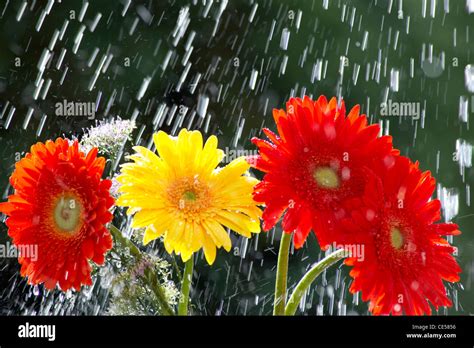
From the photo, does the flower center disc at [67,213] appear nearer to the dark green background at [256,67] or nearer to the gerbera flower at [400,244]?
the gerbera flower at [400,244]

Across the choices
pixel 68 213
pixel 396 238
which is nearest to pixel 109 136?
pixel 68 213

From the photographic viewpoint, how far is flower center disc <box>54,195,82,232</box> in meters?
0.38

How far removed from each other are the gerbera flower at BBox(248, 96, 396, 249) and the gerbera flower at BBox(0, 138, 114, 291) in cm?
9

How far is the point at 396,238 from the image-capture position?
1.24ft

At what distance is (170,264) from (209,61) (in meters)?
0.67

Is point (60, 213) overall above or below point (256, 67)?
below

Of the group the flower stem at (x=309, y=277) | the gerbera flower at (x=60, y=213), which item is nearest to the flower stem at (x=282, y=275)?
the flower stem at (x=309, y=277)

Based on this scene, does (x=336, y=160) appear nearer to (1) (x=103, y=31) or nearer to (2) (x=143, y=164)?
(2) (x=143, y=164)

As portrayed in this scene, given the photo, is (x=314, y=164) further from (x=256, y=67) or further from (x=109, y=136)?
(x=256, y=67)

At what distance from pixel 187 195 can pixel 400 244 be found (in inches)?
5.1

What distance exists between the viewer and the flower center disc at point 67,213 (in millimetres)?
381

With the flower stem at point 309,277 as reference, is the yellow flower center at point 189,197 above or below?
above

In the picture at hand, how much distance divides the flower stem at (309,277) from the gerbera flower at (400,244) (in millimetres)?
30

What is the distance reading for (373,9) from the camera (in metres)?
1.12
